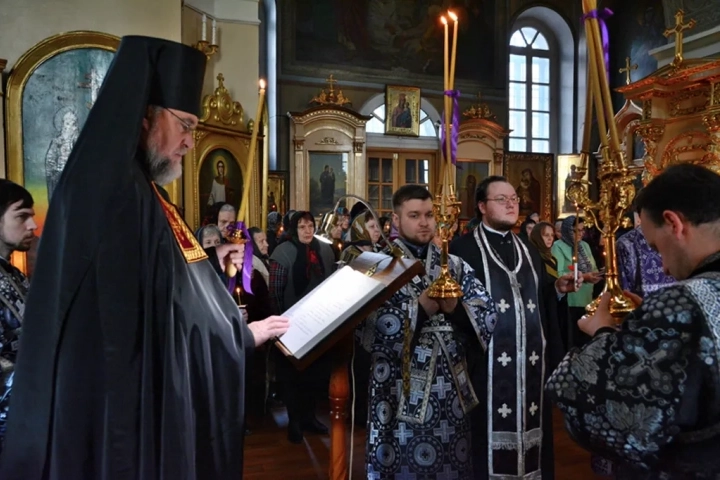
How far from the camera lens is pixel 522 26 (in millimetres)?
14266

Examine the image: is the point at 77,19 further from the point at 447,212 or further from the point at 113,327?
the point at 113,327

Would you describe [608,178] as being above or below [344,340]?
above

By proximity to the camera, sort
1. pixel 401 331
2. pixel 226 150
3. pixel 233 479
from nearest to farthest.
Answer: pixel 233 479
pixel 401 331
pixel 226 150

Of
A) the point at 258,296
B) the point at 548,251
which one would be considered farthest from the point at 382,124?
the point at 258,296

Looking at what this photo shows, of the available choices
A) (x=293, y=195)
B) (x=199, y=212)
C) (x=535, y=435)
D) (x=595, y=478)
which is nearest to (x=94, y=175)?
(x=535, y=435)

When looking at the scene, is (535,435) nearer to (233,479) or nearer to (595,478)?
(595,478)

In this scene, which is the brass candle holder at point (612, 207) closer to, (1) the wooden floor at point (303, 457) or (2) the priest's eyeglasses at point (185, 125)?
(2) the priest's eyeglasses at point (185, 125)

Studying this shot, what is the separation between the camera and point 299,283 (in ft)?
15.1

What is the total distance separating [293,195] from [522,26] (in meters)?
7.81

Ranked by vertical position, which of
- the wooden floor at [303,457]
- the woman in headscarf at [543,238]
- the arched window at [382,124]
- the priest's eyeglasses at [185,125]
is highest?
the arched window at [382,124]

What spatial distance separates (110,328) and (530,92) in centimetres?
1455

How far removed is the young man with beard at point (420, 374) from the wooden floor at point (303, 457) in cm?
137

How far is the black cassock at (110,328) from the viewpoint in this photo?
1.33 meters

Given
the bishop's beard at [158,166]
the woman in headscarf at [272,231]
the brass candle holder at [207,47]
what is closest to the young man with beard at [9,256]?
the bishop's beard at [158,166]
